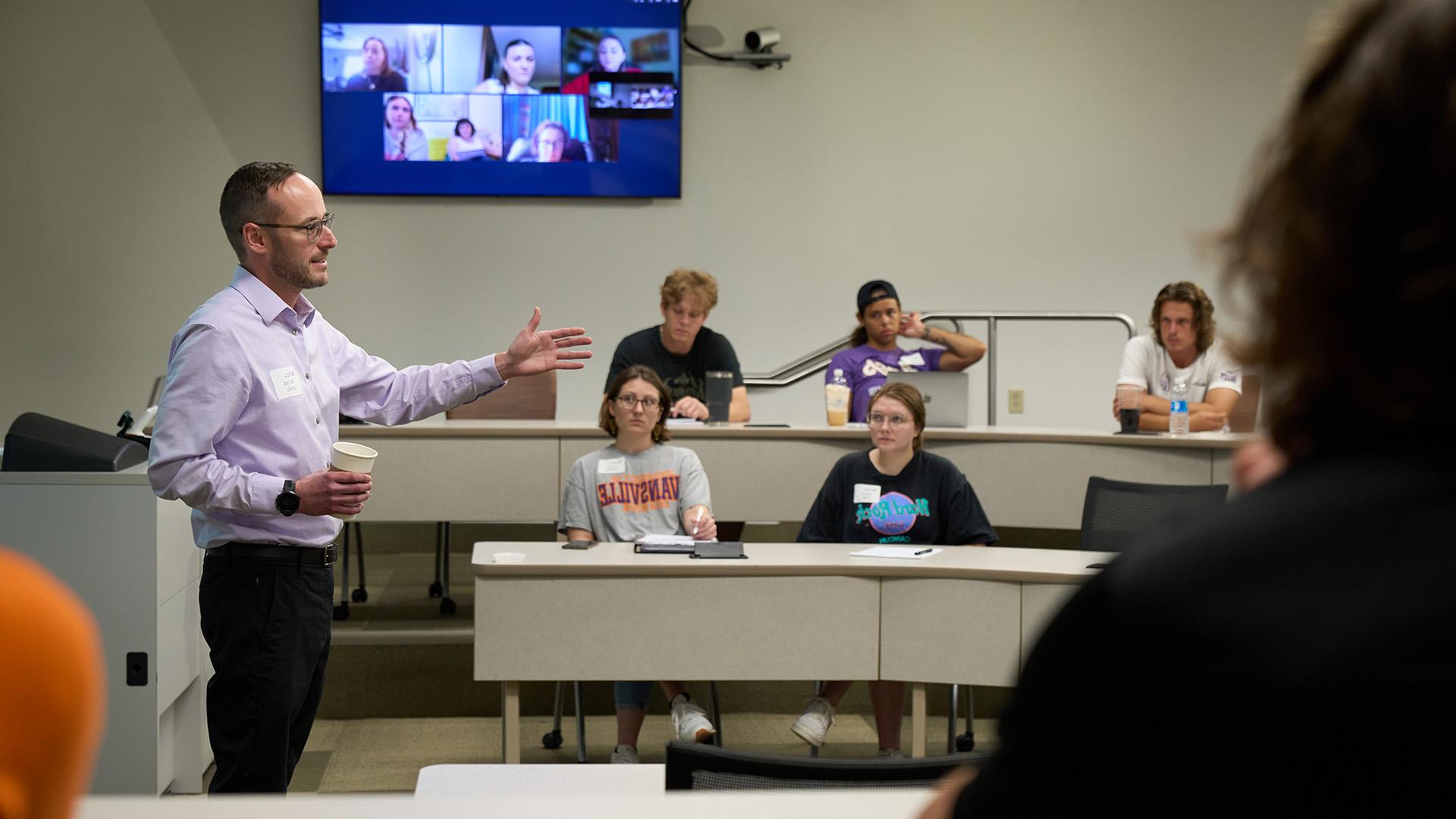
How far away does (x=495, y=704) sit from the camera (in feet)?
13.9

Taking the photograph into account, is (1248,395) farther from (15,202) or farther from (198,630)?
(15,202)

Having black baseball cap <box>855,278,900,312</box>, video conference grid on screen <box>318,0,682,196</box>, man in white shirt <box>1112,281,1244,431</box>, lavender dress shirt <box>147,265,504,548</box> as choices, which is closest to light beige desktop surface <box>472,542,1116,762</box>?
lavender dress shirt <box>147,265,504,548</box>

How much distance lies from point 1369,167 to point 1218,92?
747cm

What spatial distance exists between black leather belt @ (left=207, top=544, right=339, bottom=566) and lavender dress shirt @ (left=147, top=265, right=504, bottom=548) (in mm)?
12

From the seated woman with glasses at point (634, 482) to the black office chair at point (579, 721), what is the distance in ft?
0.73

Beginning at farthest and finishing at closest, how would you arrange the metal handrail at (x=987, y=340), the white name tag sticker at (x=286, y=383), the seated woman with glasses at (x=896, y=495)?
the metal handrail at (x=987, y=340) → the seated woman with glasses at (x=896, y=495) → the white name tag sticker at (x=286, y=383)

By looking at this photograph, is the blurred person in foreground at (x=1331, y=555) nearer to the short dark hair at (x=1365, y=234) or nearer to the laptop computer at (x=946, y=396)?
the short dark hair at (x=1365, y=234)

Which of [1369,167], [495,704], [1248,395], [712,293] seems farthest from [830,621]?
[1369,167]

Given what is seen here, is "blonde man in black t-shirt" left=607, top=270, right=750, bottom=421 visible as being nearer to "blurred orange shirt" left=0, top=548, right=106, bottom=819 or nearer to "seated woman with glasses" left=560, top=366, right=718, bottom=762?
"seated woman with glasses" left=560, top=366, right=718, bottom=762

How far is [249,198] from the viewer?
7.61 feet

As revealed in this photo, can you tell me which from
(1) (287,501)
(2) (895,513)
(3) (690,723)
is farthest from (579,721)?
(1) (287,501)

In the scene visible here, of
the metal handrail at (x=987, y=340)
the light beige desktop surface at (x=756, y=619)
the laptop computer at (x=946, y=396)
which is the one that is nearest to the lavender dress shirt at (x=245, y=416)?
the light beige desktop surface at (x=756, y=619)

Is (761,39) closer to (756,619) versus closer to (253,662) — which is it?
(756,619)

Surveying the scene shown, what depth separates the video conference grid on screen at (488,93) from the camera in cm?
650
